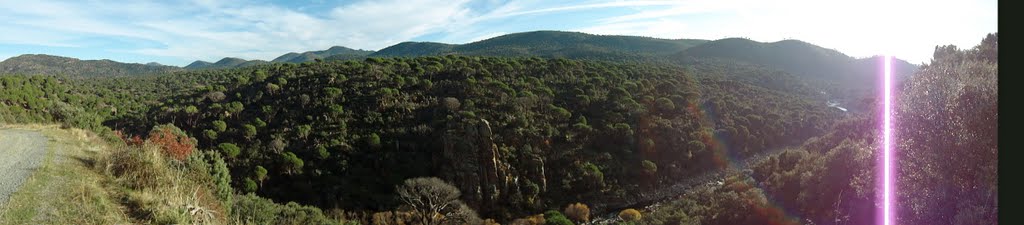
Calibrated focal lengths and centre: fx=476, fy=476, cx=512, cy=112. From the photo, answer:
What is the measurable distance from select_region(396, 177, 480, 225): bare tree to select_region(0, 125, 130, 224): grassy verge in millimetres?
13019

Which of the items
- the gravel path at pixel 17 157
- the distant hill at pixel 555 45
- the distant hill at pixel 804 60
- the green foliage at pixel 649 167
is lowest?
the green foliage at pixel 649 167

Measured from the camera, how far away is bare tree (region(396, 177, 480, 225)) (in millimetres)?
20219

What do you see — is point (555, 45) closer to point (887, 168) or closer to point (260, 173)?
point (260, 173)

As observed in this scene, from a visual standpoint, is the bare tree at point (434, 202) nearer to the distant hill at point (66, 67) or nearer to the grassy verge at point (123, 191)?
the grassy verge at point (123, 191)

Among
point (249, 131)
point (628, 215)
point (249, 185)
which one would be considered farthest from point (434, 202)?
point (249, 131)

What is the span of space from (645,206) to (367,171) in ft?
49.8

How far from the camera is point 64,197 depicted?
18.5 ft

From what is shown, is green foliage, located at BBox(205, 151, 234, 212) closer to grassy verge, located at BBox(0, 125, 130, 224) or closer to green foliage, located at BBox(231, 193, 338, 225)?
green foliage, located at BBox(231, 193, 338, 225)

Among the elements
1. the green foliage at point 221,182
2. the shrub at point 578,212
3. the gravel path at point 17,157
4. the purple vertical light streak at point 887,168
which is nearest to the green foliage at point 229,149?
the gravel path at point 17,157

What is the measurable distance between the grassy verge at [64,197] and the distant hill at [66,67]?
2987 inches

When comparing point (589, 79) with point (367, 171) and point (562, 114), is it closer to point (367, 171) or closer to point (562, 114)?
point (562, 114)

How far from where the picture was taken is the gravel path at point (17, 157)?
6.23 meters

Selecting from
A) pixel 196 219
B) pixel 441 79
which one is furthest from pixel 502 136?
pixel 196 219

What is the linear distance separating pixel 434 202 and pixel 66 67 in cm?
8881
